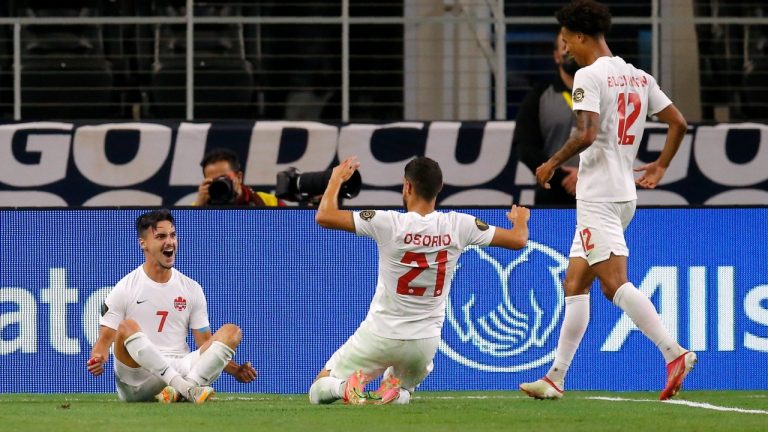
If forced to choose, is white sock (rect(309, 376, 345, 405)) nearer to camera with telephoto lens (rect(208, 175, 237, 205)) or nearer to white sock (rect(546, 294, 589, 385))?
white sock (rect(546, 294, 589, 385))

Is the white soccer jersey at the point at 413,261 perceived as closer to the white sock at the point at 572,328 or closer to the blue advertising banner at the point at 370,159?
the white sock at the point at 572,328

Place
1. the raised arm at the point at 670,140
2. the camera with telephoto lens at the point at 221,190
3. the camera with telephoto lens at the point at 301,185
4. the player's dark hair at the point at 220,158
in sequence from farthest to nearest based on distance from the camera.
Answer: the player's dark hair at the point at 220,158
the camera with telephoto lens at the point at 221,190
the camera with telephoto lens at the point at 301,185
the raised arm at the point at 670,140

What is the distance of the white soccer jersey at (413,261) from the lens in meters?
7.43

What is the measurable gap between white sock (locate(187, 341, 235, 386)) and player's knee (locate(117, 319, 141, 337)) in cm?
36

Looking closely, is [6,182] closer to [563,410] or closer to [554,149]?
A: [554,149]

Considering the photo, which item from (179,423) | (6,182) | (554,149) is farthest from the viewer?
(6,182)

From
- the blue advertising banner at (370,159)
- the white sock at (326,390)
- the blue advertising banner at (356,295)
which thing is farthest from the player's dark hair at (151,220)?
the blue advertising banner at (370,159)

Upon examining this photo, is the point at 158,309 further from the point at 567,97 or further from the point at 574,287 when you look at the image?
the point at 567,97

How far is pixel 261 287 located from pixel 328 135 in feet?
8.00

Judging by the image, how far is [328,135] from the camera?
1179cm

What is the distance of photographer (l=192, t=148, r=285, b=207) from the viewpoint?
9969 mm

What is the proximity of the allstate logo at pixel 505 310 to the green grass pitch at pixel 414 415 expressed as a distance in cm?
108

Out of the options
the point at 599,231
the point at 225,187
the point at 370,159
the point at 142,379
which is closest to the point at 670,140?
the point at 599,231

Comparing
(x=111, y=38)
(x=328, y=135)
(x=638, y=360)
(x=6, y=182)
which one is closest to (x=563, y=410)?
(x=638, y=360)
